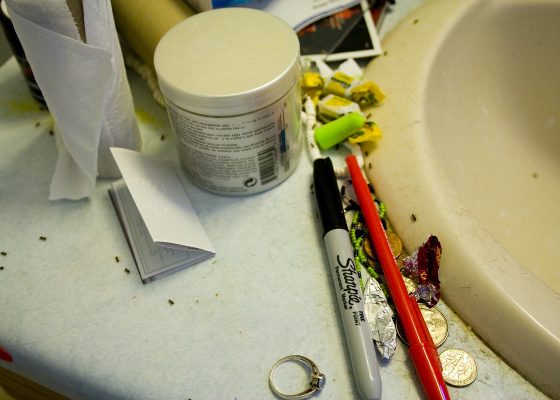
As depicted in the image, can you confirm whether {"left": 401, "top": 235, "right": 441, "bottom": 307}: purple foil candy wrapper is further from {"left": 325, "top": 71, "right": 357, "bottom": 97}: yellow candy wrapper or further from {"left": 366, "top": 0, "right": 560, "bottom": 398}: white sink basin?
{"left": 325, "top": 71, "right": 357, "bottom": 97}: yellow candy wrapper

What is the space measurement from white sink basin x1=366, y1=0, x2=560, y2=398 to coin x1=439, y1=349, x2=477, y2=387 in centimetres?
2

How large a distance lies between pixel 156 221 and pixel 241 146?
76 millimetres

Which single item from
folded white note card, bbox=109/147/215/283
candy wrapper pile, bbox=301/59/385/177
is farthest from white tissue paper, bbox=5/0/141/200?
candy wrapper pile, bbox=301/59/385/177

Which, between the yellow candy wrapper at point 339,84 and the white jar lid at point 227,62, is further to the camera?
the yellow candy wrapper at point 339,84

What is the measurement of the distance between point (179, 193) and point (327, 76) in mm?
167

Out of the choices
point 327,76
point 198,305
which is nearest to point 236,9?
point 327,76

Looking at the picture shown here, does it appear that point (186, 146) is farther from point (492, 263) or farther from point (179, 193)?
point (492, 263)

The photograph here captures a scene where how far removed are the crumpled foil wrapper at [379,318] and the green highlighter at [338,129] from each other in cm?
12

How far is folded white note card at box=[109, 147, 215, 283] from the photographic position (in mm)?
346

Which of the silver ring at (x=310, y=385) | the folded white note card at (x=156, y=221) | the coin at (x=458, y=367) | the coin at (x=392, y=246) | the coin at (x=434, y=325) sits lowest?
the coin at (x=458, y=367)

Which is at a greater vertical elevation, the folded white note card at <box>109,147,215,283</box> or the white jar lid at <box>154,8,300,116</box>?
the white jar lid at <box>154,8,300,116</box>

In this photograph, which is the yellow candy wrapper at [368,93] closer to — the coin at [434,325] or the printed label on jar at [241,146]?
the printed label on jar at [241,146]

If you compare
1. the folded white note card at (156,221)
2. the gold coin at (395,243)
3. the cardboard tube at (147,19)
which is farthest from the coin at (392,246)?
the cardboard tube at (147,19)

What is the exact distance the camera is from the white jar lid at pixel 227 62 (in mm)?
326
